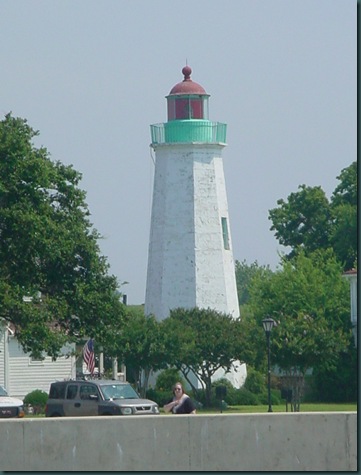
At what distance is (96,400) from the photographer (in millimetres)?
37594

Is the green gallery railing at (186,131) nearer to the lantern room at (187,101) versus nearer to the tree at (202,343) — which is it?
the lantern room at (187,101)

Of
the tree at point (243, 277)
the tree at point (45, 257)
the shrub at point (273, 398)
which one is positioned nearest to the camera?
the tree at point (45, 257)

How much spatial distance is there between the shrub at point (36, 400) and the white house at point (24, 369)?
377 cm

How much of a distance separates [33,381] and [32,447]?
3797cm

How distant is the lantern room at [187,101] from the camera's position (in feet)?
215

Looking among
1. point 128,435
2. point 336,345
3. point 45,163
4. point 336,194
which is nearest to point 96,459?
point 128,435

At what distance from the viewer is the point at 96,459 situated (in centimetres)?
2364

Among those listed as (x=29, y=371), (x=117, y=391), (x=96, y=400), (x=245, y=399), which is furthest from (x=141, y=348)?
(x=96, y=400)

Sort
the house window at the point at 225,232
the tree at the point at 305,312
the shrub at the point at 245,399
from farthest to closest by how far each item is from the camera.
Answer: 1. the house window at the point at 225,232
2. the tree at the point at 305,312
3. the shrub at the point at 245,399

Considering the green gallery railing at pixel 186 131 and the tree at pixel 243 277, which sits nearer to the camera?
the green gallery railing at pixel 186 131

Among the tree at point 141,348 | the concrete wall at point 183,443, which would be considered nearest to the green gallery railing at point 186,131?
the tree at point 141,348

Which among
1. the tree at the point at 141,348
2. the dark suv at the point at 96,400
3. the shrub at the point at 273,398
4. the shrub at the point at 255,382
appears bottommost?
the shrub at the point at 273,398

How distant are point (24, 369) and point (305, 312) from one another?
47.3ft

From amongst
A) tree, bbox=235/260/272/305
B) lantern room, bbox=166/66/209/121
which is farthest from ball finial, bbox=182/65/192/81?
tree, bbox=235/260/272/305
